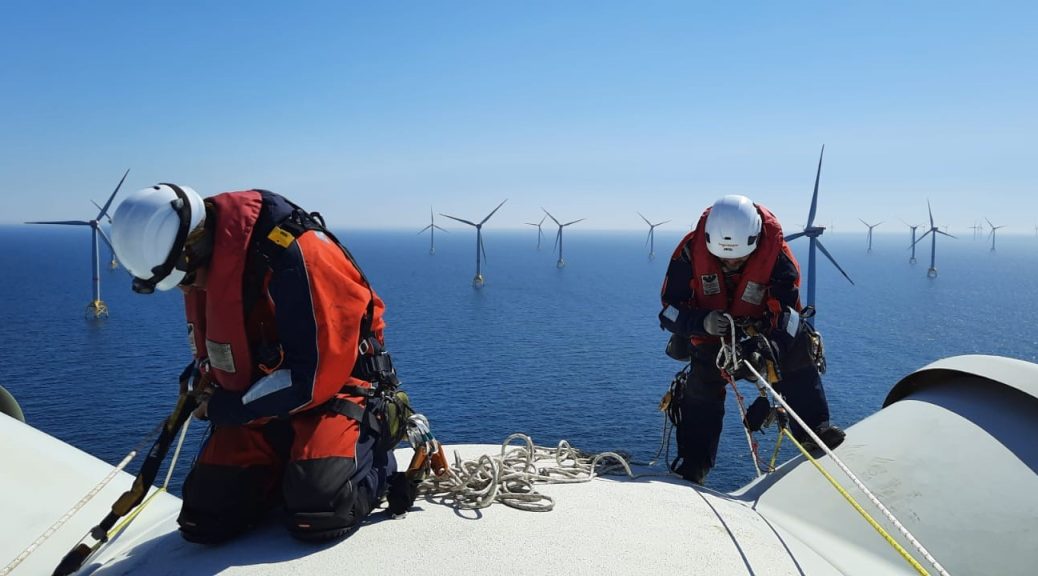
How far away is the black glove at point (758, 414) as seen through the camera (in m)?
7.26

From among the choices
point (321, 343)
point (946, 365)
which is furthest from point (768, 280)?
point (321, 343)

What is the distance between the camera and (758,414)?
24.0ft

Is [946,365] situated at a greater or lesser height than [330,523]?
greater

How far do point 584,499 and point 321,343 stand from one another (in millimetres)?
2591

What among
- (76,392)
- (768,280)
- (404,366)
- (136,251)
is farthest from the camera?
(404,366)

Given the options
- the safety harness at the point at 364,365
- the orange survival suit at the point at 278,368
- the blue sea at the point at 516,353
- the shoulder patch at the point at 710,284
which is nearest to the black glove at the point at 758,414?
the shoulder patch at the point at 710,284

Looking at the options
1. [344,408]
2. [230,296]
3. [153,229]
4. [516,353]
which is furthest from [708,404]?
[516,353]

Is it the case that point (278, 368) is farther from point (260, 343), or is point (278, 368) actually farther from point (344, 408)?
point (344, 408)

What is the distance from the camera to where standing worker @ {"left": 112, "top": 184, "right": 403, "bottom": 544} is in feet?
14.7

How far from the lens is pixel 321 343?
4602mm

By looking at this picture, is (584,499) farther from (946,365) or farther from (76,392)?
(76,392)

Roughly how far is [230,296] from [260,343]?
0.42 meters

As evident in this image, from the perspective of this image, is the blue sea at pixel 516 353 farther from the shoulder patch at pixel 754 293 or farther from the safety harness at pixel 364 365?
the safety harness at pixel 364 365

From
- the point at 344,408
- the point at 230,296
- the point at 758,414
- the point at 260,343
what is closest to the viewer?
the point at 230,296
